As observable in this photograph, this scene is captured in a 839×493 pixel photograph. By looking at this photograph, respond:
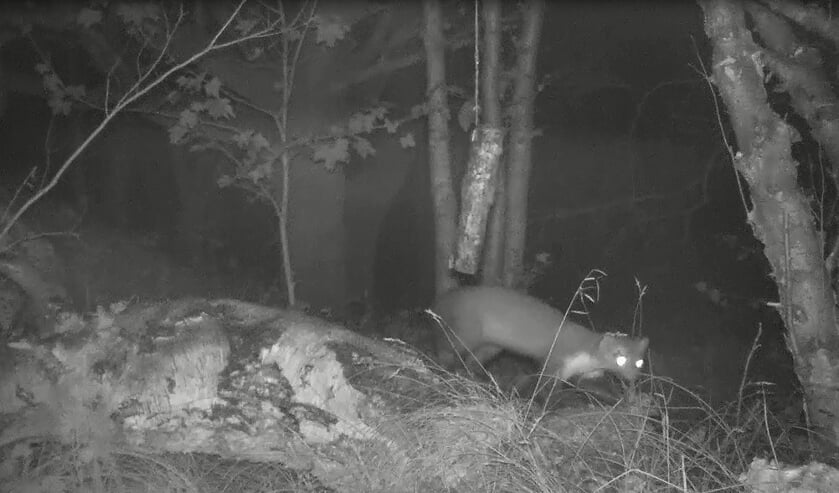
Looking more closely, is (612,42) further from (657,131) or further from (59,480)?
(59,480)

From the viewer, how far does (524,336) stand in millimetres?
5852

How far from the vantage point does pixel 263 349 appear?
3846mm

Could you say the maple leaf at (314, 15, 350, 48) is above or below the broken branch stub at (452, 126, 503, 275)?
above

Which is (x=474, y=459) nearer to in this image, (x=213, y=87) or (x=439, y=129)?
(x=439, y=129)

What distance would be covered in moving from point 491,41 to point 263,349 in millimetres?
3873

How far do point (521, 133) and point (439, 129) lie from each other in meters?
0.87

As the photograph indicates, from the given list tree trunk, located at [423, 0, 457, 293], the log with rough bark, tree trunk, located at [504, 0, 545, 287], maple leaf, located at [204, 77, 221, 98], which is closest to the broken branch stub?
the log with rough bark

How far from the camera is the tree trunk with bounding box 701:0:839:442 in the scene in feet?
12.2

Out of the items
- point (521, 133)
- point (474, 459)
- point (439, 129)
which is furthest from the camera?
point (521, 133)

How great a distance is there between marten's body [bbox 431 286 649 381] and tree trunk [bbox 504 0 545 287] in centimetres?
116

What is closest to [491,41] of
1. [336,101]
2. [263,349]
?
[336,101]

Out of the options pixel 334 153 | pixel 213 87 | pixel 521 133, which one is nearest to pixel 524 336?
pixel 521 133

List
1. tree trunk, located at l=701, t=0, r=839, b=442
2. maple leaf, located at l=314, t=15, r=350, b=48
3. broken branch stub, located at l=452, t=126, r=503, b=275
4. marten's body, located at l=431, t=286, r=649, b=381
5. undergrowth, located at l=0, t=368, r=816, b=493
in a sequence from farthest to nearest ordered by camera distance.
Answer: maple leaf, located at l=314, t=15, r=350, b=48, marten's body, located at l=431, t=286, r=649, b=381, broken branch stub, located at l=452, t=126, r=503, b=275, tree trunk, located at l=701, t=0, r=839, b=442, undergrowth, located at l=0, t=368, r=816, b=493

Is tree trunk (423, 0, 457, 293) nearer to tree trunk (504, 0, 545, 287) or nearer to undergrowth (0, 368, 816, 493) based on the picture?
tree trunk (504, 0, 545, 287)
